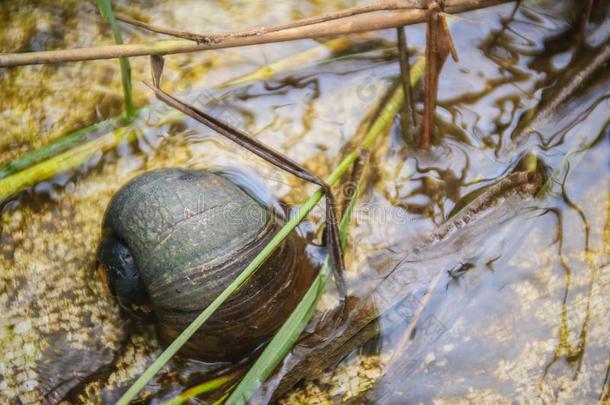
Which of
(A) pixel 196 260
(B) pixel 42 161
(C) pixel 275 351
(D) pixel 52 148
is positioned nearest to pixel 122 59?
(D) pixel 52 148

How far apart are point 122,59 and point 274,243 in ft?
3.27

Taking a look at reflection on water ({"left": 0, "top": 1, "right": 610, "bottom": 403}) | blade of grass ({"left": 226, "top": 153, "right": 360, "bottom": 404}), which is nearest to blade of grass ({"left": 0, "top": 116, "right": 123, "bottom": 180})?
reflection on water ({"left": 0, "top": 1, "right": 610, "bottom": 403})

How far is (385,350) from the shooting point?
2.24 meters

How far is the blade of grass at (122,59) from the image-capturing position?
216cm

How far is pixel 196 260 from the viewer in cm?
203

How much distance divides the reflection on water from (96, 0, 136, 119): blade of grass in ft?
0.63

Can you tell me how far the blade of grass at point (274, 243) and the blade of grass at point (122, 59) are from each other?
0.86 meters

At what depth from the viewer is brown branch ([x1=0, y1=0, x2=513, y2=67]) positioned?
179 centimetres

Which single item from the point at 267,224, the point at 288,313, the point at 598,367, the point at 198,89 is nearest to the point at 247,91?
the point at 198,89

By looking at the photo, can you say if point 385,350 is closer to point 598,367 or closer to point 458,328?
point 458,328

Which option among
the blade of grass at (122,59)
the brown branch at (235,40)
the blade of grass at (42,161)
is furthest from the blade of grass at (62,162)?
the brown branch at (235,40)

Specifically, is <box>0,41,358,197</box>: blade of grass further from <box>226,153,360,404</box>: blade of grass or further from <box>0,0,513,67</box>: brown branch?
<box>226,153,360,404</box>: blade of grass

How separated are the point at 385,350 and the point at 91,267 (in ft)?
3.89

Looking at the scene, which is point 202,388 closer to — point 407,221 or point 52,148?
point 407,221
